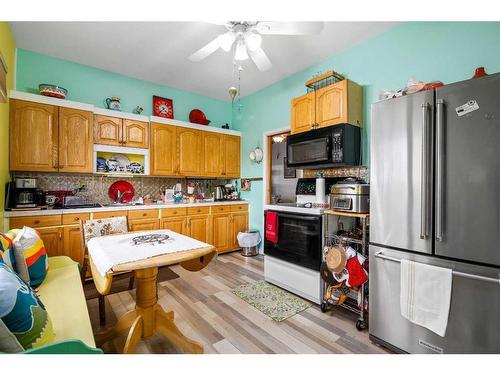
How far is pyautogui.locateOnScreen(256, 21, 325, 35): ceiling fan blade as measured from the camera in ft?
6.11

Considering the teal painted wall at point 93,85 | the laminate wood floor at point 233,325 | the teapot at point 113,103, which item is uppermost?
the teal painted wall at point 93,85

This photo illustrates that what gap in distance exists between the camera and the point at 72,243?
2834mm

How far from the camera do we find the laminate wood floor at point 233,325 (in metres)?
1.77

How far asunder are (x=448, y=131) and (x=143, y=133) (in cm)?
364

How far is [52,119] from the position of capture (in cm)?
290

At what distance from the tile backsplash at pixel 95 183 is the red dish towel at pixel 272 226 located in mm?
2045

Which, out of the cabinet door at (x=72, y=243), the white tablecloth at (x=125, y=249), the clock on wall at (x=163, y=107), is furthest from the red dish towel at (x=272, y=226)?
the clock on wall at (x=163, y=107)

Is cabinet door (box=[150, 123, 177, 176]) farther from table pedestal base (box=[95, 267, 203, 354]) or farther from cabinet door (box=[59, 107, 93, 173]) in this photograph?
table pedestal base (box=[95, 267, 203, 354])

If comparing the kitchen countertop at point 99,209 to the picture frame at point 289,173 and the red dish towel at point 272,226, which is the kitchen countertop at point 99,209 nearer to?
the picture frame at point 289,173

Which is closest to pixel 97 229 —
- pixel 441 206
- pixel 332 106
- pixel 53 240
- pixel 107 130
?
pixel 53 240

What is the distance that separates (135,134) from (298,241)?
2841 millimetres

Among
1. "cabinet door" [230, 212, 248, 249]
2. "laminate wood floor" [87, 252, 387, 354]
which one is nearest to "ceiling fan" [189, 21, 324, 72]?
"laminate wood floor" [87, 252, 387, 354]

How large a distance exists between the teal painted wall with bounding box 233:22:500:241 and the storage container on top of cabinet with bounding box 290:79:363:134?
172 millimetres
